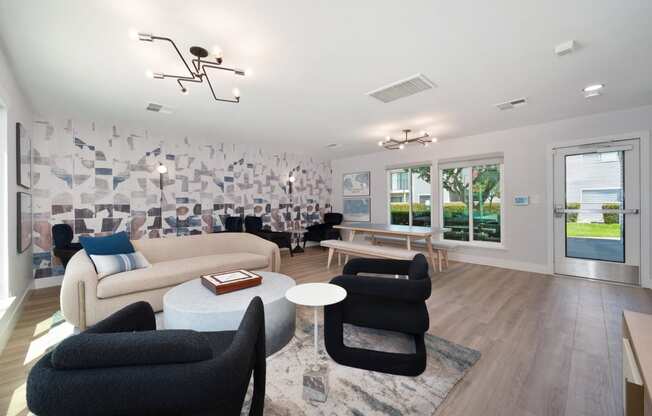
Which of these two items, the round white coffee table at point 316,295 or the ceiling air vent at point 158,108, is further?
the ceiling air vent at point 158,108

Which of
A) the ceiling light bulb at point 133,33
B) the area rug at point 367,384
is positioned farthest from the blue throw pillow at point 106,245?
the area rug at point 367,384

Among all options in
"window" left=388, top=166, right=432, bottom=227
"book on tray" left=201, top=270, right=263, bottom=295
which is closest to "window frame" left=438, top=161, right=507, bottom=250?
"window" left=388, top=166, right=432, bottom=227

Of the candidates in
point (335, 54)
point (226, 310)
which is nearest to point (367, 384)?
point (226, 310)

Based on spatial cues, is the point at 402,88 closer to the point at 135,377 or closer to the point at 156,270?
the point at 135,377

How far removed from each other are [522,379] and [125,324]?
2.41 meters

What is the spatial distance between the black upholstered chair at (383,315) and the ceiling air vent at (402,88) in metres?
1.92

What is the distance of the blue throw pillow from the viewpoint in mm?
2822

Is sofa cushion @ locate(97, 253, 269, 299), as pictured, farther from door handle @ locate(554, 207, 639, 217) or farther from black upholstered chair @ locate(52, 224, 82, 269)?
door handle @ locate(554, 207, 639, 217)

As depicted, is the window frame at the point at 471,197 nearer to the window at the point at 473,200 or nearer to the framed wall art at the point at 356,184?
the window at the point at 473,200

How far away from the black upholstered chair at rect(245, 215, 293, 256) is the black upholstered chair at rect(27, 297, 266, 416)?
4.38 m

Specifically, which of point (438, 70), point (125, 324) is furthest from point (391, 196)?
point (125, 324)

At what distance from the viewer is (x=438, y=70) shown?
2.65m

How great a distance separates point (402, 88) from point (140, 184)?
4474 millimetres

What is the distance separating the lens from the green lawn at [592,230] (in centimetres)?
390
